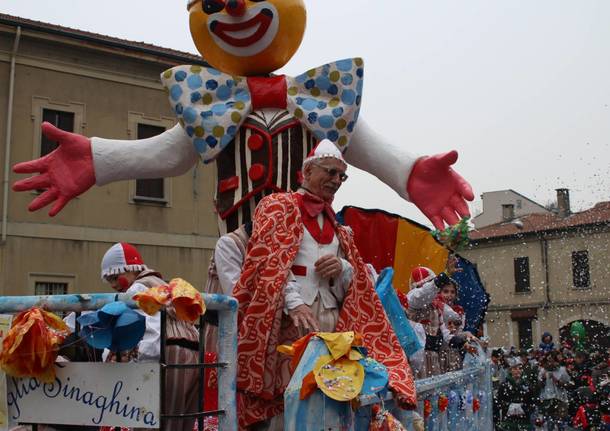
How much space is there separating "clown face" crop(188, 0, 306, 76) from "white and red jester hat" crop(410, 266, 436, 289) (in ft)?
6.80

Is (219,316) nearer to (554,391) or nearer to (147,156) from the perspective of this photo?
(147,156)

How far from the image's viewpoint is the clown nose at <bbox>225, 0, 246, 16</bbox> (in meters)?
4.54

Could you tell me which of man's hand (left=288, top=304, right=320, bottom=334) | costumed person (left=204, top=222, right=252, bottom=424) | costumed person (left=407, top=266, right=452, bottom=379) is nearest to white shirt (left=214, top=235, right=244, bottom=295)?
costumed person (left=204, top=222, right=252, bottom=424)

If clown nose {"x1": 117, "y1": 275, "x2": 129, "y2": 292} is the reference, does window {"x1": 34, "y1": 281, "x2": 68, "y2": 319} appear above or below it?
above

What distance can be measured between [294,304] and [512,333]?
35.1 meters

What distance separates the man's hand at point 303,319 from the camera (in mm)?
3363

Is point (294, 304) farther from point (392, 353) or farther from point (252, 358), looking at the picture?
point (392, 353)

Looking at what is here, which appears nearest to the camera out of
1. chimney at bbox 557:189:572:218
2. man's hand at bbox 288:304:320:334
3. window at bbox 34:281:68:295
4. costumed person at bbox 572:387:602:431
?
Answer: man's hand at bbox 288:304:320:334

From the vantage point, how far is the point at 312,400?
8.86 ft

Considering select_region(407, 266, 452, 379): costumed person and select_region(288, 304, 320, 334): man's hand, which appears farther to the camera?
select_region(407, 266, 452, 379): costumed person

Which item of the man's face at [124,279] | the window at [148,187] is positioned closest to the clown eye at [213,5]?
the man's face at [124,279]

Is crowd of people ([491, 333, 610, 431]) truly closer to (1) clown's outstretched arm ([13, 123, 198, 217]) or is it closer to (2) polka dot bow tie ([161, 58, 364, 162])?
(2) polka dot bow tie ([161, 58, 364, 162])

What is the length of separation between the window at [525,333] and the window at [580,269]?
10.7ft

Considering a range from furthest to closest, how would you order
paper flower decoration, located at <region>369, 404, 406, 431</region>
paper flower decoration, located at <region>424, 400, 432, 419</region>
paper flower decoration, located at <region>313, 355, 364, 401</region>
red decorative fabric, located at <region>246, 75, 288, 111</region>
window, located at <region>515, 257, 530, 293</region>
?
window, located at <region>515, 257, 530, 293</region> < red decorative fabric, located at <region>246, 75, 288, 111</region> < paper flower decoration, located at <region>424, 400, 432, 419</region> < paper flower decoration, located at <region>369, 404, 406, 431</region> < paper flower decoration, located at <region>313, 355, 364, 401</region>
